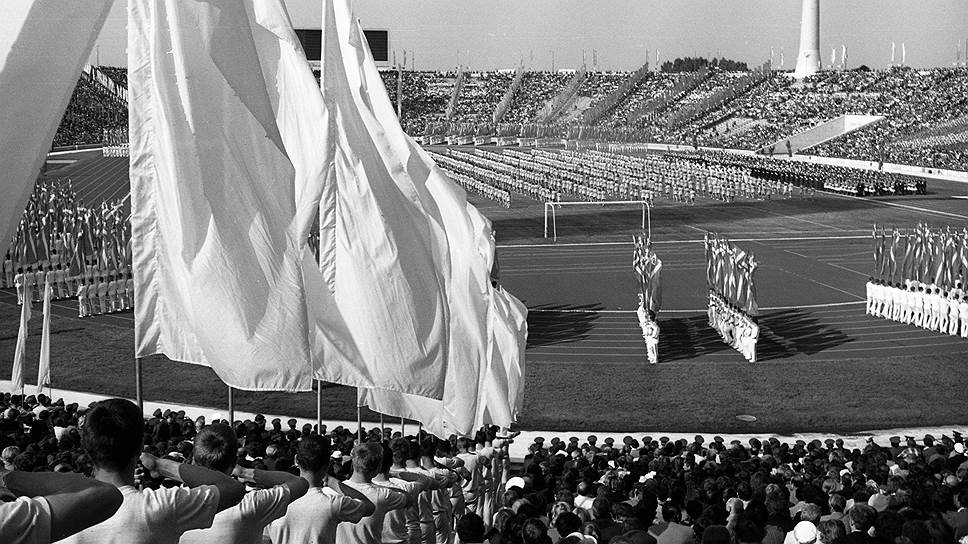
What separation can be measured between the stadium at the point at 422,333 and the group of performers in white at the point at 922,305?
72mm

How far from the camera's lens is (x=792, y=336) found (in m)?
22.8

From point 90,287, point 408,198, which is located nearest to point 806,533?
point 408,198

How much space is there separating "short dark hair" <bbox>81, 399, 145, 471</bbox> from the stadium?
26 mm

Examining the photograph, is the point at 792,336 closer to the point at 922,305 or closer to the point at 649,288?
the point at 922,305

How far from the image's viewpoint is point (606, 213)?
47000mm

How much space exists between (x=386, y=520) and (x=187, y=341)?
7.04ft

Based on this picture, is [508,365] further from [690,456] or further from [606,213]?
[606,213]

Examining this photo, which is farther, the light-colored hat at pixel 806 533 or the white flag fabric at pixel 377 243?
the white flag fabric at pixel 377 243

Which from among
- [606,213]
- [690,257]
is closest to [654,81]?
[606,213]

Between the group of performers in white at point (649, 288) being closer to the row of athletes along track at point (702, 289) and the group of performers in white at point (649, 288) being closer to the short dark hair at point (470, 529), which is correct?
the row of athletes along track at point (702, 289)

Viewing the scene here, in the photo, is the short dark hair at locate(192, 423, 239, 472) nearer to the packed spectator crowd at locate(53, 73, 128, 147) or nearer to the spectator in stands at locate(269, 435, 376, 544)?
the spectator in stands at locate(269, 435, 376, 544)

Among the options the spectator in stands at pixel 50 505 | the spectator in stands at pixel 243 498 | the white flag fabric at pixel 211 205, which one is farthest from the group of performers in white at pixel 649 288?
the spectator in stands at pixel 50 505

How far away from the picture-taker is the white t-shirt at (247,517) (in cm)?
414

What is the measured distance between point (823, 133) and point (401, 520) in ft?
278
